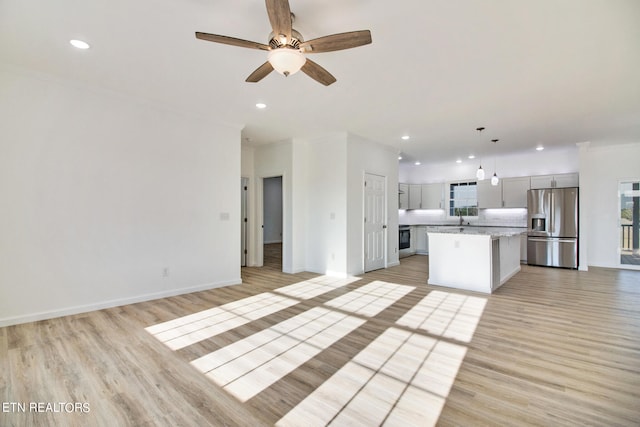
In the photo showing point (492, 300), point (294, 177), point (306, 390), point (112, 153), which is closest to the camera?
point (306, 390)

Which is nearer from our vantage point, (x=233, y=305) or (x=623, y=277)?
(x=233, y=305)

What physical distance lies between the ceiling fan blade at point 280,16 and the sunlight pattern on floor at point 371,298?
316 cm

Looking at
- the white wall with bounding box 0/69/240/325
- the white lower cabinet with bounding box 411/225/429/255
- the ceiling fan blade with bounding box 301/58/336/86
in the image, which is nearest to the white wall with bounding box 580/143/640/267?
the white lower cabinet with bounding box 411/225/429/255

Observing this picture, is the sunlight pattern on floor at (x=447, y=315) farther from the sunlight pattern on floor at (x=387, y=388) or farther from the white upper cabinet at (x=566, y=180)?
the white upper cabinet at (x=566, y=180)

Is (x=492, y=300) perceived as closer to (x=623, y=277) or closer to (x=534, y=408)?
(x=534, y=408)

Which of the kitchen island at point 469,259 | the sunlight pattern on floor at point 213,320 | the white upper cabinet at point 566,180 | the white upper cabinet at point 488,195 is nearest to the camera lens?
the sunlight pattern on floor at point 213,320

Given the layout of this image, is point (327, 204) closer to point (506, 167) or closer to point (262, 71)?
point (262, 71)

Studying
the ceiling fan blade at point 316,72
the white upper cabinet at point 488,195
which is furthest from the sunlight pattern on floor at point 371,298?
the white upper cabinet at point 488,195

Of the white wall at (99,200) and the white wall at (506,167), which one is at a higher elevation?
the white wall at (506,167)

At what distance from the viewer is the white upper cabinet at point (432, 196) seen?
933 centimetres

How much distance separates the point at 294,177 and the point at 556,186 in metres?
6.57

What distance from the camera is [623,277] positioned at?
5820 mm

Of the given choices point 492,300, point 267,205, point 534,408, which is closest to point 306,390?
point 534,408

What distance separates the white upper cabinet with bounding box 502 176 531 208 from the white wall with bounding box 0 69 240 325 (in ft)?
23.9
